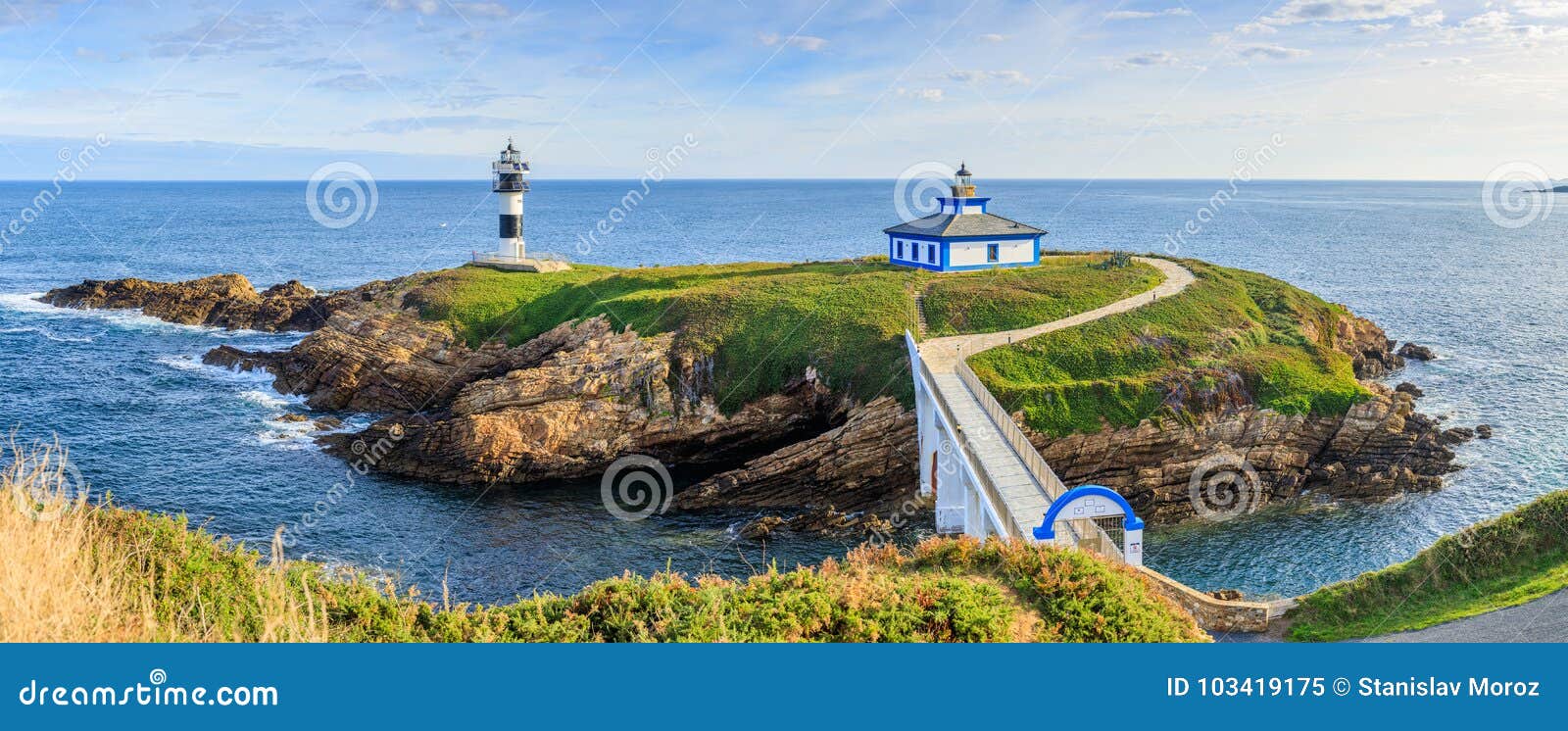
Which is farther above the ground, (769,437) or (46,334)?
(46,334)

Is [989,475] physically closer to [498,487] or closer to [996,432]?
[996,432]

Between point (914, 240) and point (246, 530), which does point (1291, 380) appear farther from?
→ point (246, 530)

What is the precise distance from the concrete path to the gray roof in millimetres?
7574

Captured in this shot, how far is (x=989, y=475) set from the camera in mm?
25281

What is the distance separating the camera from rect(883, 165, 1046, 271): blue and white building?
53.1 m

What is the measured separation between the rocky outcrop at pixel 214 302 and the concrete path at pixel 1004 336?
40871mm

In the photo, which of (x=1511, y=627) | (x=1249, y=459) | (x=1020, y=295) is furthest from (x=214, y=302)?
(x=1511, y=627)

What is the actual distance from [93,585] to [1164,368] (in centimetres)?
3747

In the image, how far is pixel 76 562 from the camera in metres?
10.2

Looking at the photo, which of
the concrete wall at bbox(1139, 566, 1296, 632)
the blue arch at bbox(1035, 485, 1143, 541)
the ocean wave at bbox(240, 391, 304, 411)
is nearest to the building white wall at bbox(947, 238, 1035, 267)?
the blue arch at bbox(1035, 485, 1143, 541)

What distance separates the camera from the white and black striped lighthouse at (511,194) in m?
63.6

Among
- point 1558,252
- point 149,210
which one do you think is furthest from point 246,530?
point 149,210

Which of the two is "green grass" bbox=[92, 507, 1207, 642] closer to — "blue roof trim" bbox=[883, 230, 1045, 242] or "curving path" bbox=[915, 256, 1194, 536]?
"curving path" bbox=[915, 256, 1194, 536]

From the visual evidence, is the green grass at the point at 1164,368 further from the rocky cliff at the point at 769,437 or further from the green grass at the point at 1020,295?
the green grass at the point at 1020,295
